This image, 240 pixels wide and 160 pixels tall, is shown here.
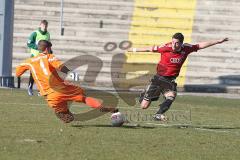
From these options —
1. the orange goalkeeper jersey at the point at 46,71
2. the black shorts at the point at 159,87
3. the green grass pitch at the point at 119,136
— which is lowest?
the green grass pitch at the point at 119,136

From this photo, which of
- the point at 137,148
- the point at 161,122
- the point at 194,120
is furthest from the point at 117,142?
the point at 194,120

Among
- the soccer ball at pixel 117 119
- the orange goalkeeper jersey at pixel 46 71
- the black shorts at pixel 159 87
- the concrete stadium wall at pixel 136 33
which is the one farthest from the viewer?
the concrete stadium wall at pixel 136 33

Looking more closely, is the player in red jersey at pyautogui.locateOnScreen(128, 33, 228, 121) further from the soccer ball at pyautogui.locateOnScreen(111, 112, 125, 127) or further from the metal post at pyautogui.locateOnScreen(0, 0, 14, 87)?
the metal post at pyautogui.locateOnScreen(0, 0, 14, 87)

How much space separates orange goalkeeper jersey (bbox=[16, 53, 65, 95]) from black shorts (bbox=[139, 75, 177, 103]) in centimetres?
253

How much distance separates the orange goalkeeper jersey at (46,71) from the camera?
13.1m

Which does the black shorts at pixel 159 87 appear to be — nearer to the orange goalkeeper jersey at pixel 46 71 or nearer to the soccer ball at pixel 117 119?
the soccer ball at pixel 117 119

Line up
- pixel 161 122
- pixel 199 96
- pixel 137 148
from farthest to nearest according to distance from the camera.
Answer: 1. pixel 199 96
2. pixel 161 122
3. pixel 137 148

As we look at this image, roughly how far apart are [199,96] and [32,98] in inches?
241

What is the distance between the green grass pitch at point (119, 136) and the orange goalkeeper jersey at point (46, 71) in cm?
68

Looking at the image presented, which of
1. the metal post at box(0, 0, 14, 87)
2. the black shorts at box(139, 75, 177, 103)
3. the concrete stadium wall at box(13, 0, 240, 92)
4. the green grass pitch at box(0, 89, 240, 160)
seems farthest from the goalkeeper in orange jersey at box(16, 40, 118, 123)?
the concrete stadium wall at box(13, 0, 240, 92)

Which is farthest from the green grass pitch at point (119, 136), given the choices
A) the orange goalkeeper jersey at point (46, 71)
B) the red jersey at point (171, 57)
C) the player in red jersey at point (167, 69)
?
the red jersey at point (171, 57)

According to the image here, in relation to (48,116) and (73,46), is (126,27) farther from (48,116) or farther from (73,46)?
(48,116)

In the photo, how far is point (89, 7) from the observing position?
100ft

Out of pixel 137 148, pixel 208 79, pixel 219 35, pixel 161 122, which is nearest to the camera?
pixel 137 148
